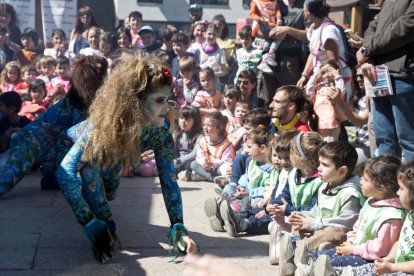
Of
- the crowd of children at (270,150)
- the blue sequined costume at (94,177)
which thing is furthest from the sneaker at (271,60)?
the blue sequined costume at (94,177)

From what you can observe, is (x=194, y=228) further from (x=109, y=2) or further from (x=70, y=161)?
(x=109, y=2)

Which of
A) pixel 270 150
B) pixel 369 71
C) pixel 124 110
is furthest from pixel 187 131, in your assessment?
pixel 124 110

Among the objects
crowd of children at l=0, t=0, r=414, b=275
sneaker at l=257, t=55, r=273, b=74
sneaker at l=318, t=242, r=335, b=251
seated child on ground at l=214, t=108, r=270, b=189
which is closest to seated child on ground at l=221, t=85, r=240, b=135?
crowd of children at l=0, t=0, r=414, b=275

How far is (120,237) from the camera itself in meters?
5.31

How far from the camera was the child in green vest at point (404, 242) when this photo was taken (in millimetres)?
3707

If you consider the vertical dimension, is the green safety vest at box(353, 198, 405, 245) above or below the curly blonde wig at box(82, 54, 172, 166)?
below

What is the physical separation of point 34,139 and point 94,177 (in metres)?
1.70

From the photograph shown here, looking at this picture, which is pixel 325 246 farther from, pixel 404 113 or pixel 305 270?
pixel 404 113

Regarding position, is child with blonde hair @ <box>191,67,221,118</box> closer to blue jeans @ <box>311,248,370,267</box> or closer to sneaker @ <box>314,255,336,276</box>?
blue jeans @ <box>311,248,370,267</box>

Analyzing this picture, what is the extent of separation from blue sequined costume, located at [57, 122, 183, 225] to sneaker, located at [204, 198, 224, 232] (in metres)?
0.70

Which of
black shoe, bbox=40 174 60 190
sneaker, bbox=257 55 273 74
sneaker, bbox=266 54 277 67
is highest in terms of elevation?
sneaker, bbox=266 54 277 67

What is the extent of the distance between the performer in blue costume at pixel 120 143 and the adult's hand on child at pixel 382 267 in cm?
114

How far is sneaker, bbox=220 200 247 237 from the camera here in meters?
5.35

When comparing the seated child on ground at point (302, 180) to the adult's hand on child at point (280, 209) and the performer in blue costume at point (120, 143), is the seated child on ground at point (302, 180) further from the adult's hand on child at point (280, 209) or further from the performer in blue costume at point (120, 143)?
the performer in blue costume at point (120, 143)
